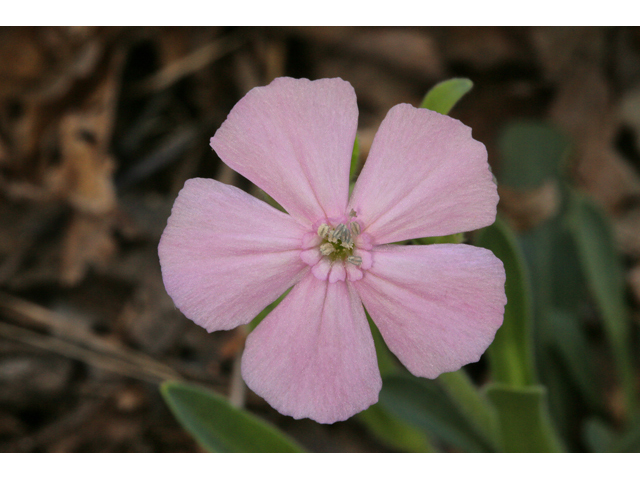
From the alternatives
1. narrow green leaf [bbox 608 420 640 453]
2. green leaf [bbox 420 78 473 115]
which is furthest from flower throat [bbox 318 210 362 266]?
narrow green leaf [bbox 608 420 640 453]

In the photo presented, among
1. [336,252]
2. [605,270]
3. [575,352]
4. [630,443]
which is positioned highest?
[605,270]

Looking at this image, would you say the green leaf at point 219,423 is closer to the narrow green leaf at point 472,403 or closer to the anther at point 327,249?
the narrow green leaf at point 472,403

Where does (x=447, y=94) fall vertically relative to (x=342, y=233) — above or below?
above

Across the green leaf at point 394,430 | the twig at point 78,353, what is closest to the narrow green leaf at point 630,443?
the green leaf at point 394,430

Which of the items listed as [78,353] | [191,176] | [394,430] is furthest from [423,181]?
[78,353]

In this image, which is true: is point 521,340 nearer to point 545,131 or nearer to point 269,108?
point 269,108

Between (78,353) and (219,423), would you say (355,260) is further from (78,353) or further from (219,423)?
(78,353)
